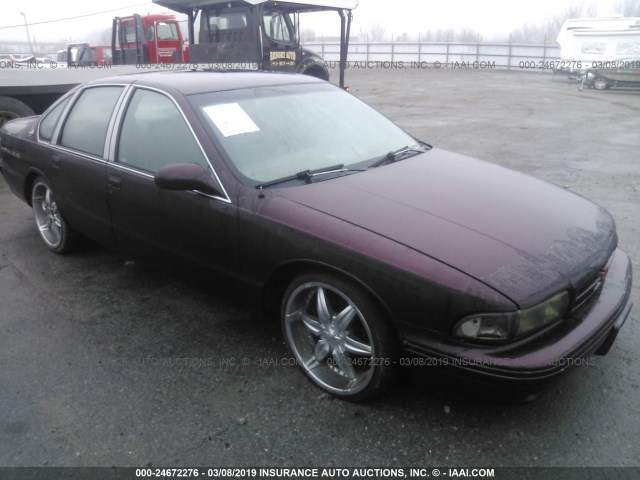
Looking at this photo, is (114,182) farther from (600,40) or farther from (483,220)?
(600,40)

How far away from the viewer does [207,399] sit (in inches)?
100

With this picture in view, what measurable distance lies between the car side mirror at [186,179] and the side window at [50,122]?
6.17 ft

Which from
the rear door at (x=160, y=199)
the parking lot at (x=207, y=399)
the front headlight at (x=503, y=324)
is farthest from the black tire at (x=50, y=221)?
the front headlight at (x=503, y=324)

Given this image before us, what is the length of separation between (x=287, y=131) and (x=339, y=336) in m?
1.26

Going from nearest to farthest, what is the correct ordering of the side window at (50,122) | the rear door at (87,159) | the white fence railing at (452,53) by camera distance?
the rear door at (87,159) → the side window at (50,122) → the white fence railing at (452,53)

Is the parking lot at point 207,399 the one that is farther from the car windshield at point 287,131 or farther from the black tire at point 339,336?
the car windshield at point 287,131

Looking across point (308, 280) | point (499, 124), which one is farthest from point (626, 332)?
point (499, 124)

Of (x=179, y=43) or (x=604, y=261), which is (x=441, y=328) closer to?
(x=604, y=261)

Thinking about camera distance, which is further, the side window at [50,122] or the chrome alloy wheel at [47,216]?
the chrome alloy wheel at [47,216]

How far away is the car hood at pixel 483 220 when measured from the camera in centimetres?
211

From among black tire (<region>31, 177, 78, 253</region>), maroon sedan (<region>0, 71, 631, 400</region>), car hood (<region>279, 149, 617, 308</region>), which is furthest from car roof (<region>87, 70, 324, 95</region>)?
black tire (<region>31, 177, 78, 253</region>)

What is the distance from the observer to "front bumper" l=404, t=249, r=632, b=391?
1.98 metres

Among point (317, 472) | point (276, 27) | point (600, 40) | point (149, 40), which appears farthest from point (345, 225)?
point (600, 40)

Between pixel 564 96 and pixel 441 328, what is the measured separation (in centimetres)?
1737
